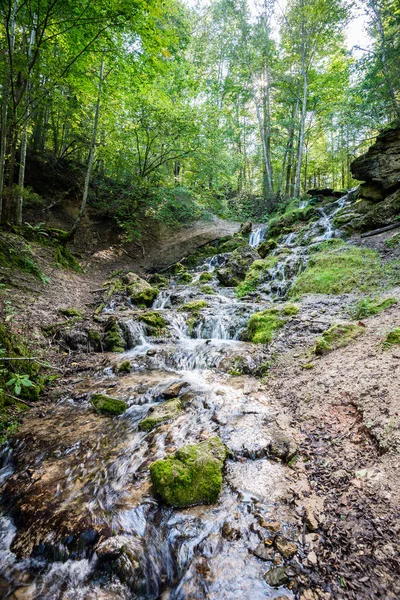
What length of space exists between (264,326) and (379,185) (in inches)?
346

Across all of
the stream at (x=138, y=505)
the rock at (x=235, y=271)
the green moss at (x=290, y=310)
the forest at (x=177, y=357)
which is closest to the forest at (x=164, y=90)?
the forest at (x=177, y=357)

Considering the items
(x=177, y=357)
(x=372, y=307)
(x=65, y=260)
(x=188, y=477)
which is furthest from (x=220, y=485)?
(x=65, y=260)

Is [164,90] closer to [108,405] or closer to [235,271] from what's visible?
[235,271]

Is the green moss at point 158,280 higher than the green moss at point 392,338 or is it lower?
higher

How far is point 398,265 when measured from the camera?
705 centimetres

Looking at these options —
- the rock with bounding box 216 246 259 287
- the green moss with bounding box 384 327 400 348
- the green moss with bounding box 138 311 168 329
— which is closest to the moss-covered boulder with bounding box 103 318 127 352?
the green moss with bounding box 138 311 168 329

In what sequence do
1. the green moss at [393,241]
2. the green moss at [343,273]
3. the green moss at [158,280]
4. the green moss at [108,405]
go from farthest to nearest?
1. the green moss at [158,280]
2. the green moss at [393,241]
3. the green moss at [343,273]
4. the green moss at [108,405]

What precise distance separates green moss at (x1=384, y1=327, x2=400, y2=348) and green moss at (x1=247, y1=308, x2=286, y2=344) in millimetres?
2455

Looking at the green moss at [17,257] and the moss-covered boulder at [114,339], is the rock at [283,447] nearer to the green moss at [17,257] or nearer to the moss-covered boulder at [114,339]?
the moss-covered boulder at [114,339]

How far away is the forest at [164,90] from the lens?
21.6 feet

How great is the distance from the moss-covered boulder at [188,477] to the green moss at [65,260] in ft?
30.6

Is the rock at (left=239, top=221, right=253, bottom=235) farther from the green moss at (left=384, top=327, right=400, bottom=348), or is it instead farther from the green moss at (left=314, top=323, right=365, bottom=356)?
the green moss at (left=384, top=327, right=400, bottom=348)

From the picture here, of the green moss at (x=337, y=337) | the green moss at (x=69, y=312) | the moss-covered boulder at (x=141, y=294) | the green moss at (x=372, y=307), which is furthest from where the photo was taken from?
the moss-covered boulder at (x=141, y=294)

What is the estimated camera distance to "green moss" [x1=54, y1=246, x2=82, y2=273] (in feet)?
34.0
